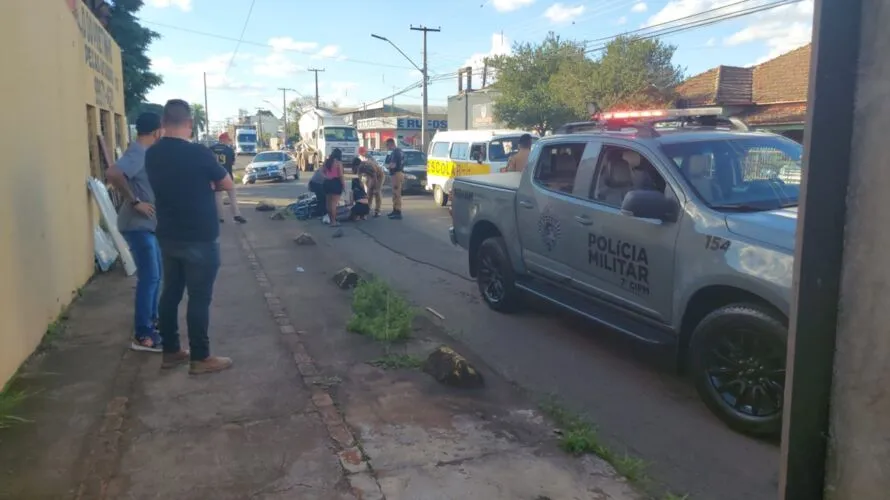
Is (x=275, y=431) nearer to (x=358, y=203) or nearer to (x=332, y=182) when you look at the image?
(x=332, y=182)

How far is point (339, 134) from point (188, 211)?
119 ft

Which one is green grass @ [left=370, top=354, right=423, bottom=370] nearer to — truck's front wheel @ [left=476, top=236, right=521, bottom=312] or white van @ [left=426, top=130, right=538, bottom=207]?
truck's front wheel @ [left=476, top=236, right=521, bottom=312]

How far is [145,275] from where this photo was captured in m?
5.53

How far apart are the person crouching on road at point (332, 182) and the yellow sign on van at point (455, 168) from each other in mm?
4510

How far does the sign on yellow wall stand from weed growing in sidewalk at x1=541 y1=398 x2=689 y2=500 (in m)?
7.81

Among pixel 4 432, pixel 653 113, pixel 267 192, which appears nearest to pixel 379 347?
pixel 4 432

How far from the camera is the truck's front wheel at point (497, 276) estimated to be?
7.01 meters

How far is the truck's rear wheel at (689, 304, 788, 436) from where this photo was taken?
407 cm

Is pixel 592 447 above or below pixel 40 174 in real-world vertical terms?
below

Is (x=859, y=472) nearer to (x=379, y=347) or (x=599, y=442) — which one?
(x=599, y=442)

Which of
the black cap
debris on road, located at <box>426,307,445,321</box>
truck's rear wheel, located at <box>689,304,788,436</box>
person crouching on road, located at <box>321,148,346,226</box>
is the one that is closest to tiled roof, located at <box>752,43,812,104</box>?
person crouching on road, located at <box>321,148,346,226</box>

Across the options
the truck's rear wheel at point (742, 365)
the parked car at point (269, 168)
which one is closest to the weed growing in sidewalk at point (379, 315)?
the truck's rear wheel at point (742, 365)

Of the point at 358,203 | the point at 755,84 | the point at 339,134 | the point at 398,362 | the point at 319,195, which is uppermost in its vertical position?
the point at 755,84

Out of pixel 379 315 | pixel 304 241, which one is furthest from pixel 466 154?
pixel 379 315
